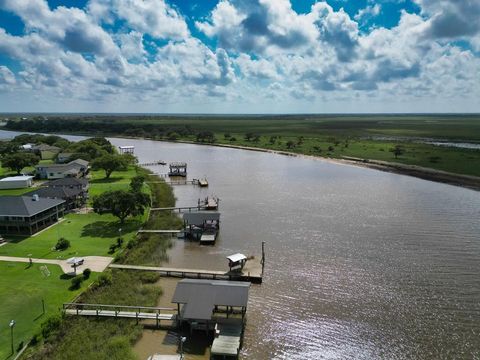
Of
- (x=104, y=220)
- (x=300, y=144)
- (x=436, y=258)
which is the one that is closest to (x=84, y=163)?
(x=104, y=220)

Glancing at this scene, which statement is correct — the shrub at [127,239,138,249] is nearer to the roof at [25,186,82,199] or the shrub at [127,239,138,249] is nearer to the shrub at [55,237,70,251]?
the shrub at [55,237,70,251]

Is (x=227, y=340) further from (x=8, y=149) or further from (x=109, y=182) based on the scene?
(x=8, y=149)

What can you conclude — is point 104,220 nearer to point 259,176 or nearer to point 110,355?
point 110,355

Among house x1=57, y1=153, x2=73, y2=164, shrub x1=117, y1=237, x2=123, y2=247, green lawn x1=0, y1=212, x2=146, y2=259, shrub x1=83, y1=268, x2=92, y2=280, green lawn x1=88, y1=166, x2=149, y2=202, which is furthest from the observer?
house x1=57, y1=153, x2=73, y2=164

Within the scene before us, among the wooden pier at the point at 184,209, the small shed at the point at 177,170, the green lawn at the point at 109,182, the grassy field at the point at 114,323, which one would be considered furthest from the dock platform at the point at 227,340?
the small shed at the point at 177,170

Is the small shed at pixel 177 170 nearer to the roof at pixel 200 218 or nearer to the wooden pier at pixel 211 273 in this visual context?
the roof at pixel 200 218

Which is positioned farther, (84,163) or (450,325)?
(84,163)

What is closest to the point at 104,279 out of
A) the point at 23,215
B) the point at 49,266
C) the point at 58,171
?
the point at 49,266

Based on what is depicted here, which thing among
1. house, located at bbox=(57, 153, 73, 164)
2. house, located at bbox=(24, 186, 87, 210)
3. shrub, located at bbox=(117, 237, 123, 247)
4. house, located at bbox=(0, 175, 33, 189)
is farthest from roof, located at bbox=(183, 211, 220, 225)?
house, located at bbox=(57, 153, 73, 164)
